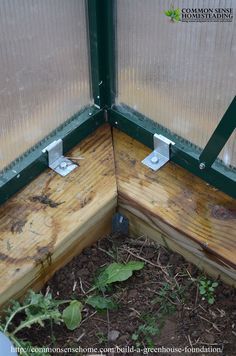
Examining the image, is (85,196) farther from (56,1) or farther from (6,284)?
(56,1)

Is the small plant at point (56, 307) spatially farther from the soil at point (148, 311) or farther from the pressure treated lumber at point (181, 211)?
the pressure treated lumber at point (181, 211)

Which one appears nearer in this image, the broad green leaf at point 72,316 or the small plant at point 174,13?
the small plant at point 174,13

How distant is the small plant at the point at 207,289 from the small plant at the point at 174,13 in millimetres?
696

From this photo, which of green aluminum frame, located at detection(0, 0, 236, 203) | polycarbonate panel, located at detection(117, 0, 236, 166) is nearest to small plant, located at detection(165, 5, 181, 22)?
polycarbonate panel, located at detection(117, 0, 236, 166)

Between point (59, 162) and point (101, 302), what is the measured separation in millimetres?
415

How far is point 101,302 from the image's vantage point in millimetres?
1842

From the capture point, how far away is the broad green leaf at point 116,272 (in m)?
1.86

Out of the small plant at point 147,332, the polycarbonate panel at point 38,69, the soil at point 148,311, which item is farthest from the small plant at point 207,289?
the polycarbonate panel at point 38,69

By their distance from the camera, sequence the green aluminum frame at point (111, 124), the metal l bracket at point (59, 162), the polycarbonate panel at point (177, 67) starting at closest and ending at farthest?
the polycarbonate panel at point (177, 67) < the green aluminum frame at point (111, 124) < the metal l bracket at point (59, 162)

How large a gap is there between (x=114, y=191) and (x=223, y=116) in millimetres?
404

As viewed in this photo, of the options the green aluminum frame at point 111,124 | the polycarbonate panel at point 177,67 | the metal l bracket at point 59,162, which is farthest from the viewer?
the metal l bracket at point 59,162

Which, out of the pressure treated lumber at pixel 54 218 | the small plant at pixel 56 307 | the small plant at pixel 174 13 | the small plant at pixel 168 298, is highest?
the small plant at pixel 174 13

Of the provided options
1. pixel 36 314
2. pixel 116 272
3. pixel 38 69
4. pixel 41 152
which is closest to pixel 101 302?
pixel 116 272

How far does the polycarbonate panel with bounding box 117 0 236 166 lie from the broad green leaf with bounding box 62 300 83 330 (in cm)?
54
